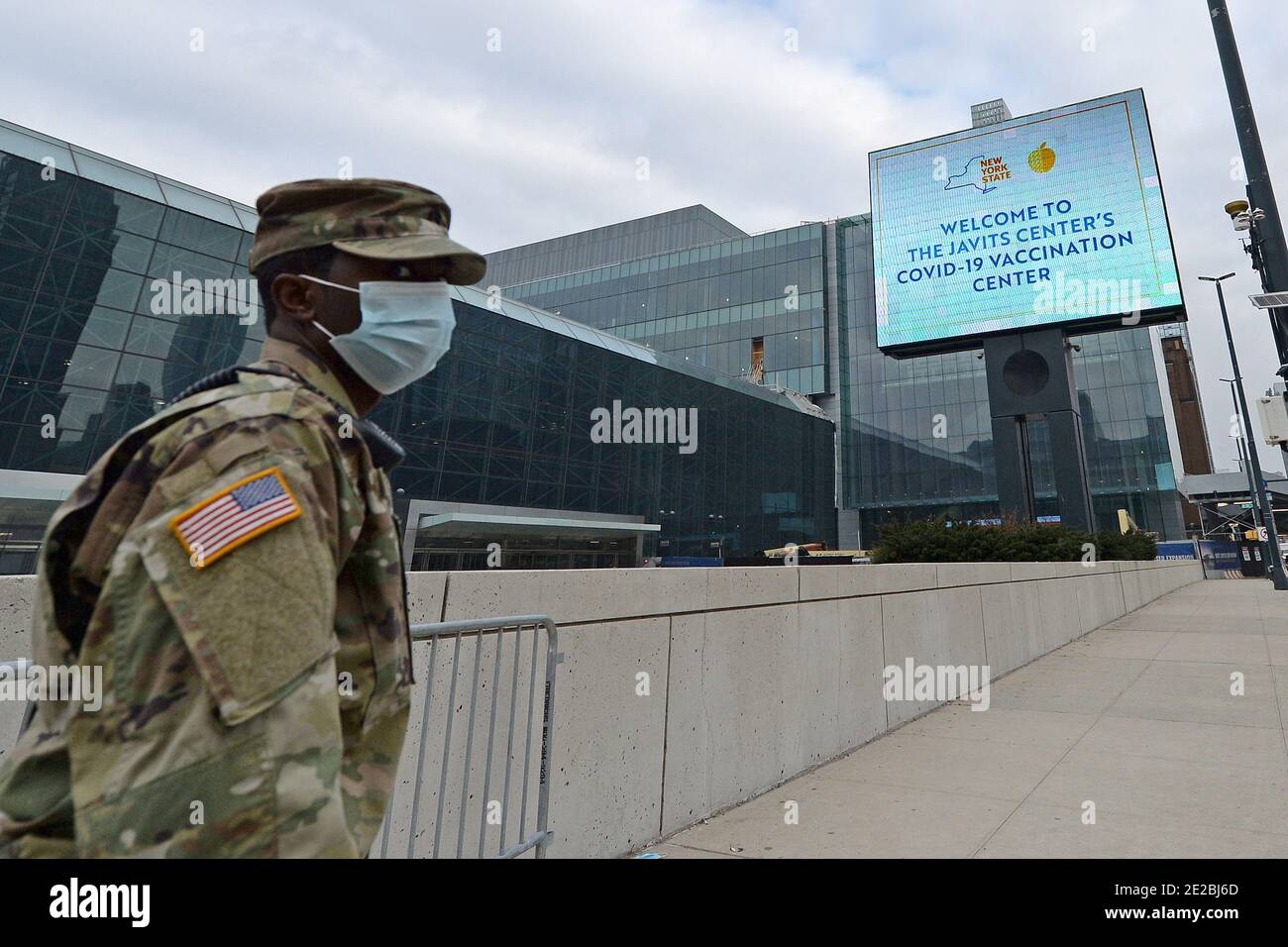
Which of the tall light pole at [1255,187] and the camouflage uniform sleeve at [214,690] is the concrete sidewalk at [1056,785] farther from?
the tall light pole at [1255,187]

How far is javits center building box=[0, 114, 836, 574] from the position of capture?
2039cm

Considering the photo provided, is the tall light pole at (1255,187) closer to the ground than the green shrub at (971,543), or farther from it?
farther from it

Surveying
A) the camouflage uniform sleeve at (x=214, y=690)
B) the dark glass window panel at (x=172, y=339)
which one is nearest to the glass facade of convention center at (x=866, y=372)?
the dark glass window panel at (x=172, y=339)

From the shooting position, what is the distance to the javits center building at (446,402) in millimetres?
Answer: 20391

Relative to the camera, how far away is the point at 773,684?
477 centimetres

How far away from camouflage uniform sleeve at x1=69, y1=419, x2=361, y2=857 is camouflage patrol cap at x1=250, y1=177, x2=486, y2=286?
1.81 feet

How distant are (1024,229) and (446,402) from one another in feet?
76.2

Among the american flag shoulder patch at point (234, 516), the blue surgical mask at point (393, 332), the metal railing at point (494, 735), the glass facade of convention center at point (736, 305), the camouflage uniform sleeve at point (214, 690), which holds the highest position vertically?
the glass facade of convention center at point (736, 305)

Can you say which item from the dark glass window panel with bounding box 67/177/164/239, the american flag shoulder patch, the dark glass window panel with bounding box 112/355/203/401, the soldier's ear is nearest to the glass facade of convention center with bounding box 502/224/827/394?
the dark glass window panel with bounding box 112/355/203/401

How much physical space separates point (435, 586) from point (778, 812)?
107 inches

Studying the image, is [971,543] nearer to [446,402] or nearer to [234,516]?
[234,516]

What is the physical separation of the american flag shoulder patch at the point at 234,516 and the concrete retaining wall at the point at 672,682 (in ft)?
4.27

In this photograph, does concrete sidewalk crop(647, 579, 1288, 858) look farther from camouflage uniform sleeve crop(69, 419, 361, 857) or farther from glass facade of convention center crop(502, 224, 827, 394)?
glass facade of convention center crop(502, 224, 827, 394)
